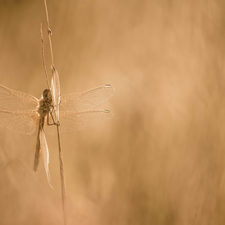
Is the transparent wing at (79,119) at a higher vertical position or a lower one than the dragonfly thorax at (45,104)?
lower

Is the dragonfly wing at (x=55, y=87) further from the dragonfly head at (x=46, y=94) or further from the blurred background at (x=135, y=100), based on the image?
the blurred background at (x=135, y=100)

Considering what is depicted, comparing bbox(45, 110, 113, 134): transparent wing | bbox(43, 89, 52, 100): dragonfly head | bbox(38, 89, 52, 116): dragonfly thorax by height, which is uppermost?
bbox(43, 89, 52, 100): dragonfly head

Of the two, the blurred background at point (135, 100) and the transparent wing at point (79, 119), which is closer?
the transparent wing at point (79, 119)

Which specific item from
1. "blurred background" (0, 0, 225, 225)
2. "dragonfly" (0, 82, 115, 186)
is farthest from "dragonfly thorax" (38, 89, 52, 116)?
"blurred background" (0, 0, 225, 225)

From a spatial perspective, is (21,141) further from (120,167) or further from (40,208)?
(120,167)

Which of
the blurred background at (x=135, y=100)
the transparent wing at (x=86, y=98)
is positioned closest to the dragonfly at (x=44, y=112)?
the transparent wing at (x=86, y=98)

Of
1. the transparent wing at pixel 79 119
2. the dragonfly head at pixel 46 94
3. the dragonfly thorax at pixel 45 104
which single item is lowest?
the transparent wing at pixel 79 119

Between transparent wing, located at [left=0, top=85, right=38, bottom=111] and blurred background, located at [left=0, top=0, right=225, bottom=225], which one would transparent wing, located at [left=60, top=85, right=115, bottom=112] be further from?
blurred background, located at [left=0, top=0, right=225, bottom=225]
